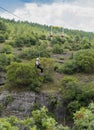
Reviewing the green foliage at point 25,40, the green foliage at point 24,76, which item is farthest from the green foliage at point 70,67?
the green foliage at point 25,40

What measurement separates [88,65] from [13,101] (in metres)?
16.8

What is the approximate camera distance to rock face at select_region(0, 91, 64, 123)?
5588 cm

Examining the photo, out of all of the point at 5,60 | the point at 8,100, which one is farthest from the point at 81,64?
the point at 8,100

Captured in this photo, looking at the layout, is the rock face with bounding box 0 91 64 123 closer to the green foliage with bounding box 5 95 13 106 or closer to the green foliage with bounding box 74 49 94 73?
the green foliage with bounding box 5 95 13 106

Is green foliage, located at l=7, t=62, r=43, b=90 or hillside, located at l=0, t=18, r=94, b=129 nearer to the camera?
hillside, located at l=0, t=18, r=94, b=129

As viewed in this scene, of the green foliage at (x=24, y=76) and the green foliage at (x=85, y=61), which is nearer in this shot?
the green foliage at (x=24, y=76)

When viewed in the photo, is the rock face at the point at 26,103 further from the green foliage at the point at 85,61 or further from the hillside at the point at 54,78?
the green foliage at the point at 85,61

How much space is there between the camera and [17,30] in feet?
408

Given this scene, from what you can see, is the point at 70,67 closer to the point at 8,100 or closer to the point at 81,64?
the point at 81,64

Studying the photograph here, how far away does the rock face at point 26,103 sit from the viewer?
55875mm

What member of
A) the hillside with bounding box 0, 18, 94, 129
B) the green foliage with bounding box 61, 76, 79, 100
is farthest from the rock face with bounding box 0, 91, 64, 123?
the green foliage with bounding box 61, 76, 79, 100

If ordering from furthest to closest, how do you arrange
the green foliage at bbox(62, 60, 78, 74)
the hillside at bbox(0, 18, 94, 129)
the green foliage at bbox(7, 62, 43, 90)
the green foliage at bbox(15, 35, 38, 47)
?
the green foliage at bbox(15, 35, 38, 47)
the green foliage at bbox(62, 60, 78, 74)
the green foliage at bbox(7, 62, 43, 90)
the hillside at bbox(0, 18, 94, 129)

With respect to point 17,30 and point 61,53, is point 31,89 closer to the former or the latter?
point 61,53

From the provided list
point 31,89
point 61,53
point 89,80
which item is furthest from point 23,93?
point 61,53
